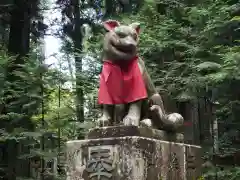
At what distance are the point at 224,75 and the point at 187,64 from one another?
1.69 metres

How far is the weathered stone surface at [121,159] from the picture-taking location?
3916 mm

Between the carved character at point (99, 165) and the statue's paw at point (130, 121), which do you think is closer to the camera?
the carved character at point (99, 165)

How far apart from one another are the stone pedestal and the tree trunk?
4.92 m

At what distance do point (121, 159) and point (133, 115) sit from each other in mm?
554

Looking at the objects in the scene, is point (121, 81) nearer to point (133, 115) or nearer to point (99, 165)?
point (133, 115)

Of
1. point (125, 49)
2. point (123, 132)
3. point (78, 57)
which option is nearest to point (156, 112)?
point (123, 132)

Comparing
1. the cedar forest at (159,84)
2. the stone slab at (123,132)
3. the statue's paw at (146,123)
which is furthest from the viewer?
the cedar forest at (159,84)

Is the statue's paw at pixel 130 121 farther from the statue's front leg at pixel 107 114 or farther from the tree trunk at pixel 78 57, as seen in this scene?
the tree trunk at pixel 78 57

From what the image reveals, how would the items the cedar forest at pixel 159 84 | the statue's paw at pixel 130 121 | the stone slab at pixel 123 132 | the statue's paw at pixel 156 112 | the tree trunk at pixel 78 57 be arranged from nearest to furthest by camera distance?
the stone slab at pixel 123 132, the statue's paw at pixel 130 121, the statue's paw at pixel 156 112, the cedar forest at pixel 159 84, the tree trunk at pixel 78 57

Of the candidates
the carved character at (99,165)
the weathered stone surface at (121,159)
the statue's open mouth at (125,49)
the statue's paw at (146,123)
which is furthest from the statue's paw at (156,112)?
the carved character at (99,165)

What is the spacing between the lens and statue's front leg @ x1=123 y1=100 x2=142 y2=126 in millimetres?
4156

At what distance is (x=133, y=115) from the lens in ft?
14.1

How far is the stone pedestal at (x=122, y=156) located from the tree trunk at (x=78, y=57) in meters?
4.92

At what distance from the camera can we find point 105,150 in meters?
4.04
